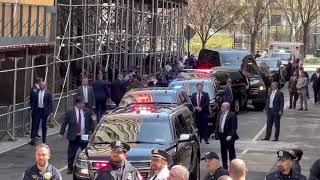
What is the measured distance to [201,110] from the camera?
20547 mm

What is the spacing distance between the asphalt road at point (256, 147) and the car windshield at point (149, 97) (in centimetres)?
156

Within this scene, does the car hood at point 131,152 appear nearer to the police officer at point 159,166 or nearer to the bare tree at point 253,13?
the police officer at point 159,166

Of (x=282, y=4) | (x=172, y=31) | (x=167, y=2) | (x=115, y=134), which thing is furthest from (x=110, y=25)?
(x=282, y=4)

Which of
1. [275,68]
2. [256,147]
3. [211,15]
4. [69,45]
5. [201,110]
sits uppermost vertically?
[211,15]

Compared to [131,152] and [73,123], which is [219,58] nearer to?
[73,123]

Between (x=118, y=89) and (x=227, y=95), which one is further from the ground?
(x=118, y=89)

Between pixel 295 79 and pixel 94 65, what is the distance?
840 cm

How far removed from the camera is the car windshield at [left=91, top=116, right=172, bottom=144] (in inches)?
507

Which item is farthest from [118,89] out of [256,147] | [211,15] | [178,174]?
[211,15]

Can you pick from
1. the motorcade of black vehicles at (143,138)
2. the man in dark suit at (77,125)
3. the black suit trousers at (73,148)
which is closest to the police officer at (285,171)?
the motorcade of black vehicles at (143,138)

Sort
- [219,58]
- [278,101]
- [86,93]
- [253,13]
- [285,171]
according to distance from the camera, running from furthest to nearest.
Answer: [253,13]
[219,58]
[278,101]
[86,93]
[285,171]

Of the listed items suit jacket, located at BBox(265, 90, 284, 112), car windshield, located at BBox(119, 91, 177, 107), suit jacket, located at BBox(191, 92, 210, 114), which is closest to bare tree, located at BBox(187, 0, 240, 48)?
suit jacket, located at BBox(265, 90, 284, 112)

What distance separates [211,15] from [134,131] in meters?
48.1

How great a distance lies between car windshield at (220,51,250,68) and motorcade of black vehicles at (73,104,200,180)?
70.5 feet
